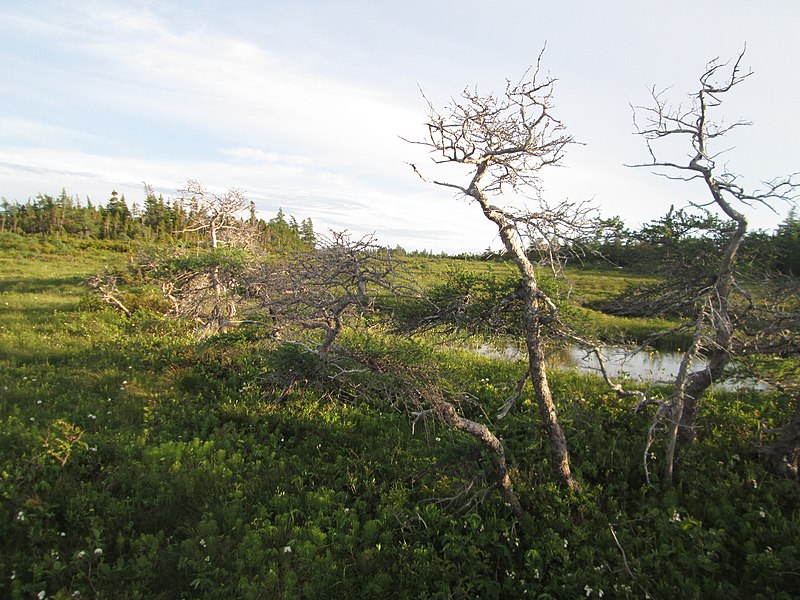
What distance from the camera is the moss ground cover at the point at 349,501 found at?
526cm

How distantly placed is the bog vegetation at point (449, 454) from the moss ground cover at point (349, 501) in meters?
0.04

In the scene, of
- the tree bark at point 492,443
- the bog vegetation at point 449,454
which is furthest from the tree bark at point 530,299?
the tree bark at point 492,443

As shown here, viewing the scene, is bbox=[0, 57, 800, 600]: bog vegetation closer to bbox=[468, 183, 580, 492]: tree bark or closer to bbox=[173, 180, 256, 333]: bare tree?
bbox=[468, 183, 580, 492]: tree bark

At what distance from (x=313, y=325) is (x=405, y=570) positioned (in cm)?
363

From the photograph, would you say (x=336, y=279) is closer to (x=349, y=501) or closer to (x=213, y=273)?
(x=349, y=501)

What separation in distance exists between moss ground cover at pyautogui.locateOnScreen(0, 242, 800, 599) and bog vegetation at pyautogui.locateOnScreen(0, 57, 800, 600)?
0.04 meters

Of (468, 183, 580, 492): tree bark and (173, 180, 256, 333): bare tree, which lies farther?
(173, 180, 256, 333): bare tree

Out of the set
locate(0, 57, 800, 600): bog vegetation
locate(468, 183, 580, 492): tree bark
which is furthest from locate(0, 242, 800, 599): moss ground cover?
locate(468, 183, 580, 492): tree bark

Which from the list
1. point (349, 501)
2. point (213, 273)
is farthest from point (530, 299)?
point (213, 273)

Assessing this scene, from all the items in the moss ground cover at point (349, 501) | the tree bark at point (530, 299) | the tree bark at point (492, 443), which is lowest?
the moss ground cover at point (349, 501)

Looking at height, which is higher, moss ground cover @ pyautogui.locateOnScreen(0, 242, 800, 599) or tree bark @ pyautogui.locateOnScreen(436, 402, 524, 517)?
tree bark @ pyautogui.locateOnScreen(436, 402, 524, 517)

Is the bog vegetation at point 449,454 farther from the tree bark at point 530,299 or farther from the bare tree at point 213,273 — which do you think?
the bare tree at point 213,273

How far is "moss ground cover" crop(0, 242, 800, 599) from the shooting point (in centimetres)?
526

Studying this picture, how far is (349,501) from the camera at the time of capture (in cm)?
698
